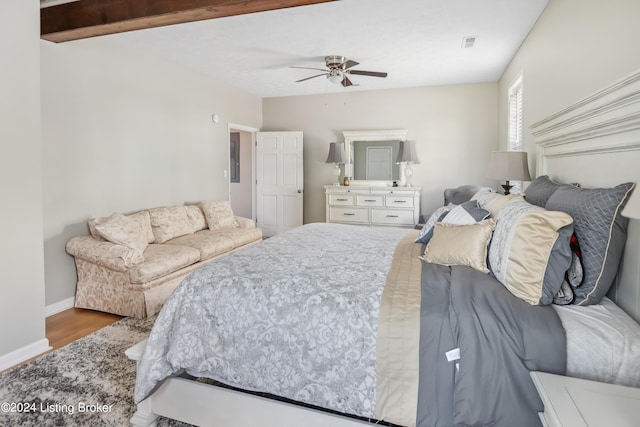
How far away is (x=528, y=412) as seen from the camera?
1298mm

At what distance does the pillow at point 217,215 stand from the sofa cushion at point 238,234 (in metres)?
0.11

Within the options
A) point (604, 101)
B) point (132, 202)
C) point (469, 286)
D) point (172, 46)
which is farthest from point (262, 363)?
point (172, 46)

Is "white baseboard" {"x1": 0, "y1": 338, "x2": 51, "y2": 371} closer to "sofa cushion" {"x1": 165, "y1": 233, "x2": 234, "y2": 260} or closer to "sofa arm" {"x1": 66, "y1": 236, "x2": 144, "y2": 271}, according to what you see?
"sofa arm" {"x1": 66, "y1": 236, "x2": 144, "y2": 271}

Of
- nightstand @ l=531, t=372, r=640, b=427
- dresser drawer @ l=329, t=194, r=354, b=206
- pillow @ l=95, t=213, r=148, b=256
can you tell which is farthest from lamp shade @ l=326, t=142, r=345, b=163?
nightstand @ l=531, t=372, r=640, b=427

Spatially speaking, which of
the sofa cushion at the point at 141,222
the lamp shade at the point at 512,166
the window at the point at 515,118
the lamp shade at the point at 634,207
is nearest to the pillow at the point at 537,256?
the lamp shade at the point at 634,207

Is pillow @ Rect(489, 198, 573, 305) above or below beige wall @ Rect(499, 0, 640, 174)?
below

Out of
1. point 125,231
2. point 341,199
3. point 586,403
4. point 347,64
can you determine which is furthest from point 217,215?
point 586,403

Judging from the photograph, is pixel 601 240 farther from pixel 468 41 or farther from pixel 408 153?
pixel 408 153

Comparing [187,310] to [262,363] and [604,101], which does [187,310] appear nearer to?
[262,363]

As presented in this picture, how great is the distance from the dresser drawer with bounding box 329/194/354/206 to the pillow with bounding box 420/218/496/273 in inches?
144

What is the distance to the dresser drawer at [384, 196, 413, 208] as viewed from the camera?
5.48 meters

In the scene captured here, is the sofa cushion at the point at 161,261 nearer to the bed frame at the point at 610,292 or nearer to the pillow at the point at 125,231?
the pillow at the point at 125,231

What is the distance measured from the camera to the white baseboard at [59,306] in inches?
125

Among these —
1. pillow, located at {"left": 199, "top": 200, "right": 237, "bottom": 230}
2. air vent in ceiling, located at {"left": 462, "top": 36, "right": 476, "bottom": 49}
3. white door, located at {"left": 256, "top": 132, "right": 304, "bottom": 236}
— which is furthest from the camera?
white door, located at {"left": 256, "top": 132, "right": 304, "bottom": 236}
